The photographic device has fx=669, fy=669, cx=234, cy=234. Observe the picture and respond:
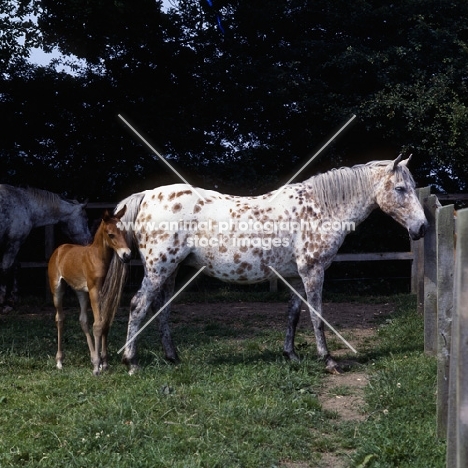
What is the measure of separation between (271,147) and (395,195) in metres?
7.46

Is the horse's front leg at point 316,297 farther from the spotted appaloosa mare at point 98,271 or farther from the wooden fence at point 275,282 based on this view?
the wooden fence at point 275,282

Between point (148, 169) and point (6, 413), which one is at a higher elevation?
point (148, 169)

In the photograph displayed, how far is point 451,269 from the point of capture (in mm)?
4652

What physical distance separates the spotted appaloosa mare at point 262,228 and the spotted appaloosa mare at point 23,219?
5.04m

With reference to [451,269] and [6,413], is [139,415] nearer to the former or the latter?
[6,413]

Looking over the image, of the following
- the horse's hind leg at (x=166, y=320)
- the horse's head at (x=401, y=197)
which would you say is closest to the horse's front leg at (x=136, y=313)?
the horse's hind leg at (x=166, y=320)

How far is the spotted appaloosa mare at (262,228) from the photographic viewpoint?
6.60 m

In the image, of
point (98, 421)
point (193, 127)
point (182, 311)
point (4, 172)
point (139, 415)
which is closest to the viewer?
point (98, 421)

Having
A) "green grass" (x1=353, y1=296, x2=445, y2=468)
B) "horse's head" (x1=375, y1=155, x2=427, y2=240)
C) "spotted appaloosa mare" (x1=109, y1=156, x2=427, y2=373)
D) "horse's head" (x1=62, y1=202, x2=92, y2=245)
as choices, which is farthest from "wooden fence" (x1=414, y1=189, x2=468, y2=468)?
"horse's head" (x1=62, y1=202, x2=92, y2=245)

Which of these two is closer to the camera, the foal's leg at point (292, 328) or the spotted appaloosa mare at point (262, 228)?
the spotted appaloosa mare at point (262, 228)

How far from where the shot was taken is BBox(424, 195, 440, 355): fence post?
22.1 feet

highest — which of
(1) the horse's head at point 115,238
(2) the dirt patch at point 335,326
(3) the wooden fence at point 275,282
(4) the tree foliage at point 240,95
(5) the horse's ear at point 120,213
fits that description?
(4) the tree foliage at point 240,95

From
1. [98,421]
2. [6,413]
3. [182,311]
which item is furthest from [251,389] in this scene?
[182,311]

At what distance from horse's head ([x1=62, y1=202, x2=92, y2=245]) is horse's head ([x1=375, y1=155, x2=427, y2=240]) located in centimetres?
648
